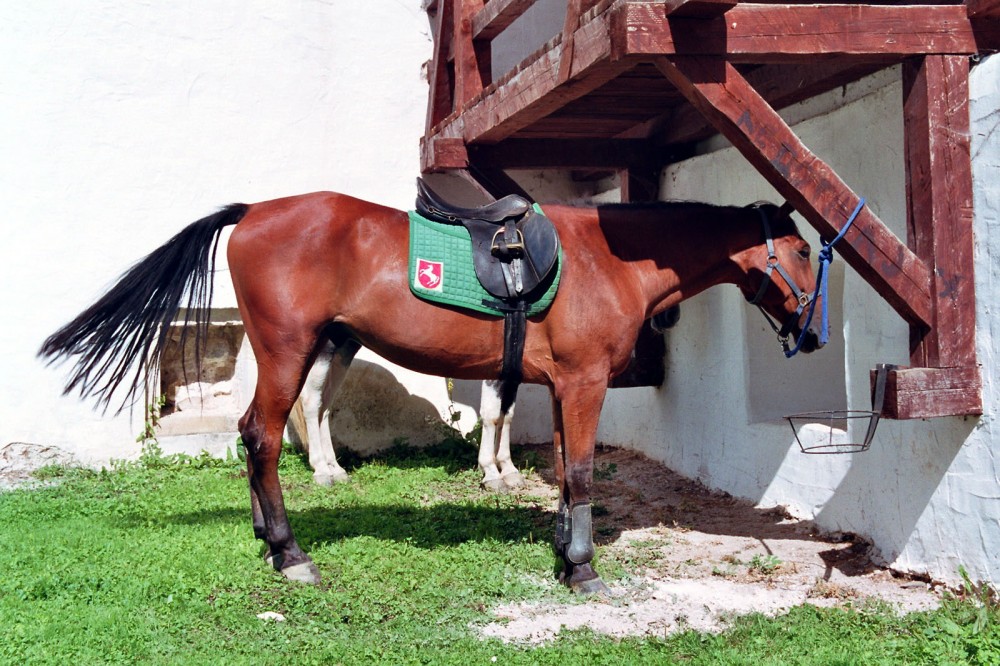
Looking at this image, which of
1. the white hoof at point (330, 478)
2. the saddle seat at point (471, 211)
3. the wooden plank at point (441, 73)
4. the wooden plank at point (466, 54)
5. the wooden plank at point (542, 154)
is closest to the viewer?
the saddle seat at point (471, 211)

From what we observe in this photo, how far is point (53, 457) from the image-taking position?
7070mm

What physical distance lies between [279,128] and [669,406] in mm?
4020

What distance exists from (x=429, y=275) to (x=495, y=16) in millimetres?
2561

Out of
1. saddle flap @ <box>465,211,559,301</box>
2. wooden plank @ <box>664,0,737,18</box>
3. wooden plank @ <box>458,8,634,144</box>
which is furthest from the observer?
saddle flap @ <box>465,211,559,301</box>

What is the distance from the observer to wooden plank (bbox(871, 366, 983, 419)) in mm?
3797

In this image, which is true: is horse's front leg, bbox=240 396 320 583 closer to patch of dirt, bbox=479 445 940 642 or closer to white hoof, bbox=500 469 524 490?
patch of dirt, bbox=479 445 940 642

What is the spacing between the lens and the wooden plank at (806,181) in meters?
3.77

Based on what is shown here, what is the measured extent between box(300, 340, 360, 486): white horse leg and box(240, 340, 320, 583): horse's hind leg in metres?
2.35

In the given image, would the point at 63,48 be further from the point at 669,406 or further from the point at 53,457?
the point at 669,406

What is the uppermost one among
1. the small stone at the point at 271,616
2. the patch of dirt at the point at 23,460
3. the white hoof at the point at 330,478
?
the patch of dirt at the point at 23,460

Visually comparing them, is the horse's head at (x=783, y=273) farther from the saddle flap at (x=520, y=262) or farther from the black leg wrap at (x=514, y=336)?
the black leg wrap at (x=514, y=336)

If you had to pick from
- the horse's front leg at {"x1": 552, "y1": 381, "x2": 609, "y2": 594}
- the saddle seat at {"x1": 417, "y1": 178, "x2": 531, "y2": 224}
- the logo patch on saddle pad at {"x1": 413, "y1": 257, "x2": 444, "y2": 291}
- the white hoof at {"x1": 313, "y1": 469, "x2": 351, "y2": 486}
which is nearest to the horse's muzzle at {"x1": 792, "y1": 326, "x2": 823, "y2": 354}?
the horse's front leg at {"x1": 552, "y1": 381, "x2": 609, "y2": 594}

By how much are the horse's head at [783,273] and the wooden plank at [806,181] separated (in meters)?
0.64

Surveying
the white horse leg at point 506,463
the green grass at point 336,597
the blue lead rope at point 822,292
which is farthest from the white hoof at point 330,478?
the blue lead rope at point 822,292
